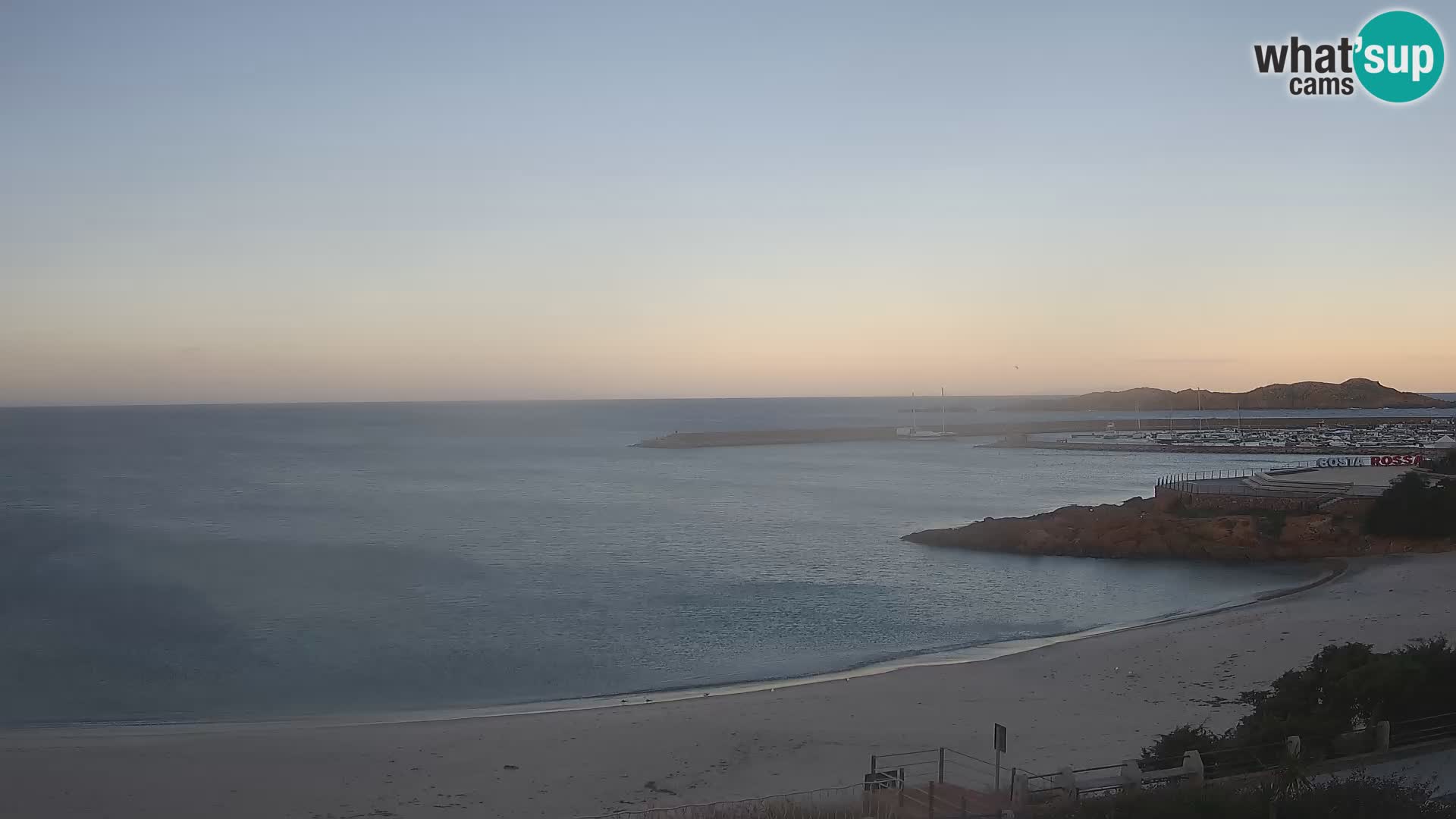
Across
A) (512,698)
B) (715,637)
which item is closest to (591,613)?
(715,637)

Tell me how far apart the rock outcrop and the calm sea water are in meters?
1.12

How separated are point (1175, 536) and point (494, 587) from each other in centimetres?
2126

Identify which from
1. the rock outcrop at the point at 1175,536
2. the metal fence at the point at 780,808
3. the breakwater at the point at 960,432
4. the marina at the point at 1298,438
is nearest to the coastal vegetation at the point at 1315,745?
the metal fence at the point at 780,808

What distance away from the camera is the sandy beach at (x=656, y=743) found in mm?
12172

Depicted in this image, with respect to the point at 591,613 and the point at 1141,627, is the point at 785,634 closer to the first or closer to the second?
the point at 591,613

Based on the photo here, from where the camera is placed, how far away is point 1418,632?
18078 mm

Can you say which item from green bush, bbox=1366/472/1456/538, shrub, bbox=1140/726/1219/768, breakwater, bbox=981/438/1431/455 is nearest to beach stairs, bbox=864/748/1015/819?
shrub, bbox=1140/726/1219/768

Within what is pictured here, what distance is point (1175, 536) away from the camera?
104ft

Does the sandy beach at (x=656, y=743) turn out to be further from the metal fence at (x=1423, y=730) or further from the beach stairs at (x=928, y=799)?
the metal fence at (x=1423, y=730)

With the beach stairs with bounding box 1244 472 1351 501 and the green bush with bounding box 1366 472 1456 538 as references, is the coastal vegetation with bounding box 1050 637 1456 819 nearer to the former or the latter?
the green bush with bounding box 1366 472 1456 538

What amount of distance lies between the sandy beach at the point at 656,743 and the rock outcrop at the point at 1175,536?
11.8 m

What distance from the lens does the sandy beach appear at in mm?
12172

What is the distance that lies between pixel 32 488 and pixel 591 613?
4965 centimetres

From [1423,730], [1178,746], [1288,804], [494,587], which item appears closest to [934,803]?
[1288,804]
